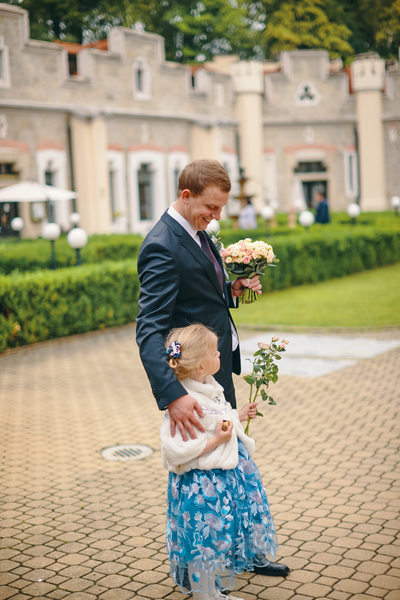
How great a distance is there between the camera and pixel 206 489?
10.8 feet

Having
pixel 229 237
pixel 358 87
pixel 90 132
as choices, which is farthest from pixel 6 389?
pixel 358 87

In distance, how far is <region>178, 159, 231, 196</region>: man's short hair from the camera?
3279mm

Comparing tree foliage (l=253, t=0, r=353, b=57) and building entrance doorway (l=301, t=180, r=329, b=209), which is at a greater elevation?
tree foliage (l=253, t=0, r=353, b=57)

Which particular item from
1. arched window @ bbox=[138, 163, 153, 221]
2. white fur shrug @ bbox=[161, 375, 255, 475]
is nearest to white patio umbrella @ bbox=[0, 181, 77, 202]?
arched window @ bbox=[138, 163, 153, 221]

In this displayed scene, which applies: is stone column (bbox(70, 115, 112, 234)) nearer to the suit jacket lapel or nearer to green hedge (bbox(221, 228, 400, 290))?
green hedge (bbox(221, 228, 400, 290))

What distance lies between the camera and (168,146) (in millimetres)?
25109

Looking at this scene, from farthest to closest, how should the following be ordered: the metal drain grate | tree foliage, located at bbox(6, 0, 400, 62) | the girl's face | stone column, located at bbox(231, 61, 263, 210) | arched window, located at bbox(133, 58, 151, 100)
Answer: tree foliage, located at bbox(6, 0, 400, 62)
stone column, located at bbox(231, 61, 263, 210)
arched window, located at bbox(133, 58, 151, 100)
the metal drain grate
the girl's face

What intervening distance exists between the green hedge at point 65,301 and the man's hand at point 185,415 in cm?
725

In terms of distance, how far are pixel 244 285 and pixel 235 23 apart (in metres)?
32.9

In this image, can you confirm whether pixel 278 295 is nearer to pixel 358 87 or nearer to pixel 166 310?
pixel 166 310

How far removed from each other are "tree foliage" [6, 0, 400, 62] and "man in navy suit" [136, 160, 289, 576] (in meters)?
29.1

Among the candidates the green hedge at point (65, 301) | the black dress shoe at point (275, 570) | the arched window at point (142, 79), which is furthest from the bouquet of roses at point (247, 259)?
the arched window at point (142, 79)

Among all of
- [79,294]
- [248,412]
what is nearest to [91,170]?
[79,294]

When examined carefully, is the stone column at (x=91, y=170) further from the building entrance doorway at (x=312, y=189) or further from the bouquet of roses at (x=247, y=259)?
the bouquet of roses at (x=247, y=259)
